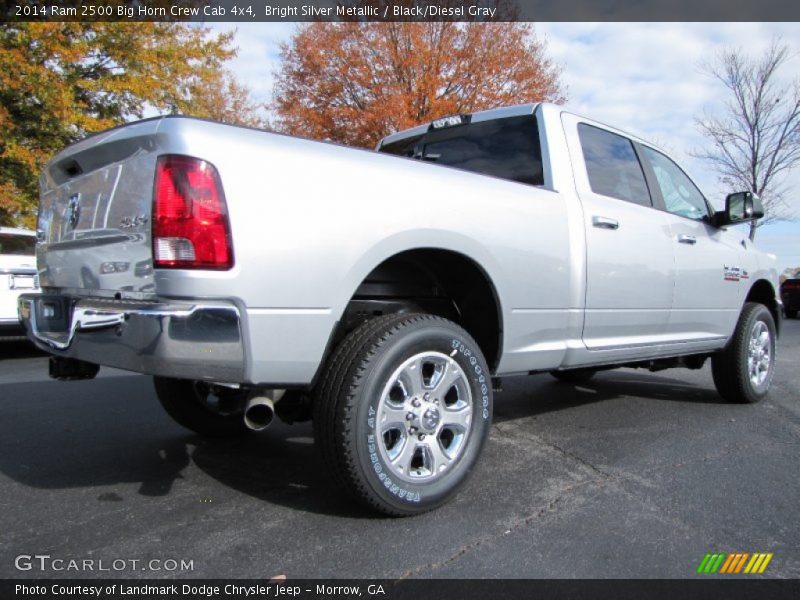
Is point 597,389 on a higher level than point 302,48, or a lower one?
lower

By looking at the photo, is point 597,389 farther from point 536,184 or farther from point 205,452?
point 205,452

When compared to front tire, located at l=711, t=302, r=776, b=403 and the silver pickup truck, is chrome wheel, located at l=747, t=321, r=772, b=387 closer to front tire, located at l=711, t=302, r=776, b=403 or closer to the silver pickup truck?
front tire, located at l=711, t=302, r=776, b=403

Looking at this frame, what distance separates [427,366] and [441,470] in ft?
1.48

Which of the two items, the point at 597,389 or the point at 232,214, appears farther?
the point at 597,389

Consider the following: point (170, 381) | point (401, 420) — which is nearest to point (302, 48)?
point (170, 381)

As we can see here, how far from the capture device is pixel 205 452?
3.43m

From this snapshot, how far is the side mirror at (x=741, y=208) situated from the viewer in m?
4.35

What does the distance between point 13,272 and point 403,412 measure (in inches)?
248

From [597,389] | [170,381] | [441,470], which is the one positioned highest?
[170,381]

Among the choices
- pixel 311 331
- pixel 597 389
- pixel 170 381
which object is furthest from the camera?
pixel 597 389

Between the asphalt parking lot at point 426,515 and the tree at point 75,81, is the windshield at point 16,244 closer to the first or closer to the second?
the asphalt parking lot at point 426,515

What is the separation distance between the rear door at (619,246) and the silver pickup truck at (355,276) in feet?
0.05

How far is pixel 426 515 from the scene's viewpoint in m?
2.55
